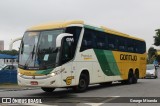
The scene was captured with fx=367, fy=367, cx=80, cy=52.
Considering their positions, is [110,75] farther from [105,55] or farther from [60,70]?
[60,70]

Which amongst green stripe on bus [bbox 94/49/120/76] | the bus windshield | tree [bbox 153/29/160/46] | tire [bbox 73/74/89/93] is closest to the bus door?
the bus windshield

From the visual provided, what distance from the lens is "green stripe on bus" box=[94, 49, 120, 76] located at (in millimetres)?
20609

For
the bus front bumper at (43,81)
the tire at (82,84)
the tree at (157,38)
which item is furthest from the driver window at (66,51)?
the tree at (157,38)

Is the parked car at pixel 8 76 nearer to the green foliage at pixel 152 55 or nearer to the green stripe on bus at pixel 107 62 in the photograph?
the green stripe on bus at pixel 107 62

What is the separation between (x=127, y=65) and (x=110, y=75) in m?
3.64

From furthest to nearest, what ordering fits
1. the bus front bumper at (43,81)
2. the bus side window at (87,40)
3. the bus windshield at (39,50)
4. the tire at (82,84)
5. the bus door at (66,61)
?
1. the bus side window at (87,40)
2. the tire at (82,84)
3. the bus door at (66,61)
4. the bus windshield at (39,50)
5. the bus front bumper at (43,81)

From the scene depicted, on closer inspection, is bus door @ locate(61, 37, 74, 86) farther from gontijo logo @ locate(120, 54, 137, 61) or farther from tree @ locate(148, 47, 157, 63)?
tree @ locate(148, 47, 157, 63)

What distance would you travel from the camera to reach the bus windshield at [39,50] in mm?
16322

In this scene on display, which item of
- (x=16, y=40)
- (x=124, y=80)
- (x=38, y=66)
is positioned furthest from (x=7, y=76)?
(x=38, y=66)

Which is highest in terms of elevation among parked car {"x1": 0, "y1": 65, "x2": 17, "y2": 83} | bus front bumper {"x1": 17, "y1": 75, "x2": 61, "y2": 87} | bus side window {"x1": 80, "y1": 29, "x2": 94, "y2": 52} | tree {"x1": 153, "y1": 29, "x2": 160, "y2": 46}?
tree {"x1": 153, "y1": 29, "x2": 160, "y2": 46}

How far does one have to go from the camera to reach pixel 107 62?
21.8 m

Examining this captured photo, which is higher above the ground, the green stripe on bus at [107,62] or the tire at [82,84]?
the green stripe on bus at [107,62]

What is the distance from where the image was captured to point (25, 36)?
17.5m

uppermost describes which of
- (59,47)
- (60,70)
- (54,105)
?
(59,47)
